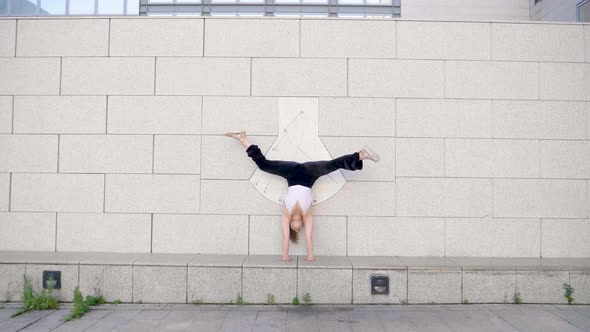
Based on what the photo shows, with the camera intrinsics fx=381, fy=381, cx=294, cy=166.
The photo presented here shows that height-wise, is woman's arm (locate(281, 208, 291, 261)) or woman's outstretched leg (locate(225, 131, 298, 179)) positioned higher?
woman's outstretched leg (locate(225, 131, 298, 179))

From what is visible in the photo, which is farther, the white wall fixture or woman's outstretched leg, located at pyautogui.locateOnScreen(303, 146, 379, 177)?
the white wall fixture

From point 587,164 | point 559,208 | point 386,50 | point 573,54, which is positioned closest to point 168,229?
point 386,50

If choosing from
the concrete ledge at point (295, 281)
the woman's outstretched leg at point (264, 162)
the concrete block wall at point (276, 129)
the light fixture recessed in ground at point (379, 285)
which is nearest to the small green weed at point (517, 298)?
the concrete ledge at point (295, 281)

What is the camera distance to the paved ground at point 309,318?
550 cm

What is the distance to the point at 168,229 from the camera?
297 inches

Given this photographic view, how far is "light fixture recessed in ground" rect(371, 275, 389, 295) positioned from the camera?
6.48 meters

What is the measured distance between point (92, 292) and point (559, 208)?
349 inches

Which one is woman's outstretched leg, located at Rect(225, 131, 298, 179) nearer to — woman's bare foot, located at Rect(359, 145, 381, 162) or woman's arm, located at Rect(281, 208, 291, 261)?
woman's arm, located at Rect(281, 208, 291, 261)

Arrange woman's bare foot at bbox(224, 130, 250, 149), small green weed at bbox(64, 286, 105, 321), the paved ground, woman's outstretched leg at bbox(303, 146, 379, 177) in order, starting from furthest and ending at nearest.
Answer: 1. woman's bare foot at bbox(224, 130, 250, 149)
2. woman's outstretched leg at bbox(303, 146, 379, 177)
3. small green weed at bbox(64, 286, 105, 321)
4. the paved ground

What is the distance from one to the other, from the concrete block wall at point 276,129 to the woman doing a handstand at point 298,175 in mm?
517

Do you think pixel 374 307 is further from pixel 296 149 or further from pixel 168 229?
pixel 168 229

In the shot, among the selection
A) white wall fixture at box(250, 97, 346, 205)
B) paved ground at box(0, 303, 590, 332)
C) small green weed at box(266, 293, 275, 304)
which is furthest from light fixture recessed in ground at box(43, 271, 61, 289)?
white wall fixture at box(250, 97, 346, 205)

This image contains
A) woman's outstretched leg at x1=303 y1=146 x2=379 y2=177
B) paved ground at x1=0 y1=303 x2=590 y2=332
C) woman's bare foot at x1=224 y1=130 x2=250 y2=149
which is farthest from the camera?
woman's bare foot at x1=224 y1=130 x2=250 y2=149

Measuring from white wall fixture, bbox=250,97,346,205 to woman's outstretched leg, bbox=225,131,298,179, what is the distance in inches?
11.8
